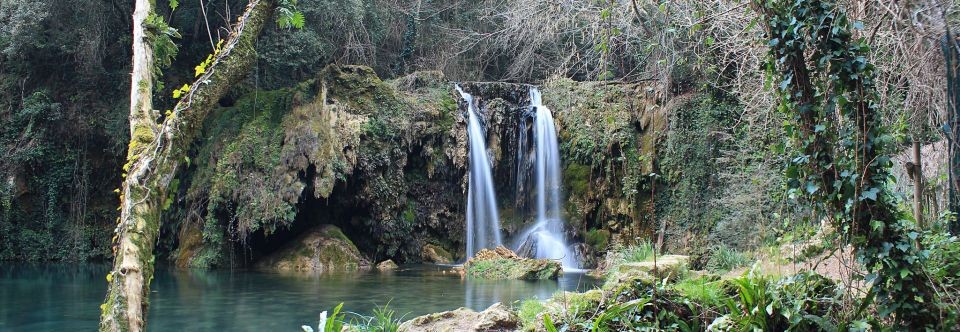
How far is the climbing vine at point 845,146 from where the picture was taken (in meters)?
4.52

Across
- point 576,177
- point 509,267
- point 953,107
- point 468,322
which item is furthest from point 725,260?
point 468,322

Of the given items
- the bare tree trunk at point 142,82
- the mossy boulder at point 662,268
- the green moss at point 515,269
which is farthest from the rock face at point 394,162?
the bare tree trunk at point 142,82

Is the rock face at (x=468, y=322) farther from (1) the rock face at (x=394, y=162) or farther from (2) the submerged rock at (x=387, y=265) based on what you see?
(1) the rock face at (x=394, y=162)

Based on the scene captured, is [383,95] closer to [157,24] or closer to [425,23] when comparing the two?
[425,23]

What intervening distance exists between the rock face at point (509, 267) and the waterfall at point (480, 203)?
317 centimetres

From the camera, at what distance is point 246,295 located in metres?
12.3

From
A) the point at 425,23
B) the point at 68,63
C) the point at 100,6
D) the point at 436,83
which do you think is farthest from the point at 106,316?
the point at 425,23

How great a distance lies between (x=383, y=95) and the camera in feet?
61.6

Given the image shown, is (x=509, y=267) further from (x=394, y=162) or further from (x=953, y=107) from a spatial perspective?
(x=953, y=107)

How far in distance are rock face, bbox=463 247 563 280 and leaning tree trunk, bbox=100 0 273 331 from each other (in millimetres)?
10194

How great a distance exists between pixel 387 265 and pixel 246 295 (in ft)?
17.4

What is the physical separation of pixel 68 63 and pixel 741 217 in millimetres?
17748

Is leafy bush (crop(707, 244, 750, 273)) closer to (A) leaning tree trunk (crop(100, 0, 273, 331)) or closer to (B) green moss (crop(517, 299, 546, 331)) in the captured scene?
(B) green moss (crop(517, 299, 546, 331))

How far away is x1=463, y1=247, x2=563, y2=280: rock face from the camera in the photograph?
47.6 feet
